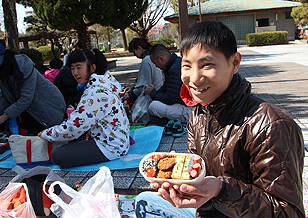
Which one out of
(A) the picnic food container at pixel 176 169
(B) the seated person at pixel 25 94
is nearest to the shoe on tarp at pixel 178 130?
(B) the seated person at pixel 25 94

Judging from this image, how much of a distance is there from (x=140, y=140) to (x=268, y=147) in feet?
10.00

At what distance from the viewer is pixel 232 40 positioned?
3.92 ft

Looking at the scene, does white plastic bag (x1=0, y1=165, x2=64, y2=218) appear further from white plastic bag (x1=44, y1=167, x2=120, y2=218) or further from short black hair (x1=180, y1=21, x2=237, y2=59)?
short black hair (x1=180, y1=21, x2=237, y2=59)

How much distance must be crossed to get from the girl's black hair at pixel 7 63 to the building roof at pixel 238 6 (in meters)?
24.1

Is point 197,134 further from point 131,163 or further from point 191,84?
point 131,163

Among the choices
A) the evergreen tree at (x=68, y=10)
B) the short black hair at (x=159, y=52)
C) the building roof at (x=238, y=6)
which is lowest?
the short black hair at (x=159, y=52)

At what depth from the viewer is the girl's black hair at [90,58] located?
3127mm

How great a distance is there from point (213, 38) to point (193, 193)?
69 cm

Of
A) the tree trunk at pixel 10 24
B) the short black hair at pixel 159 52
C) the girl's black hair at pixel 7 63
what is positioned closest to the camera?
the girl's black hair at pixel 7 63

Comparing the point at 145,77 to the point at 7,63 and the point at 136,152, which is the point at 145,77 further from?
the point at 7,63

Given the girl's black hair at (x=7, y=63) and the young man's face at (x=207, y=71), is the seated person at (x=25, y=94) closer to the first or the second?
the girl's black hair at (x=7, y=63)

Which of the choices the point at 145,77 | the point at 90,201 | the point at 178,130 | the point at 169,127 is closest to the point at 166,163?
the point at 90,201

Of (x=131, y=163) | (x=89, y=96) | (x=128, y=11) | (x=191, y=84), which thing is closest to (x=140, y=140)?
(x=131, y=163)

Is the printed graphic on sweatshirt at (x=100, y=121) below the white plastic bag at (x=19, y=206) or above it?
above
